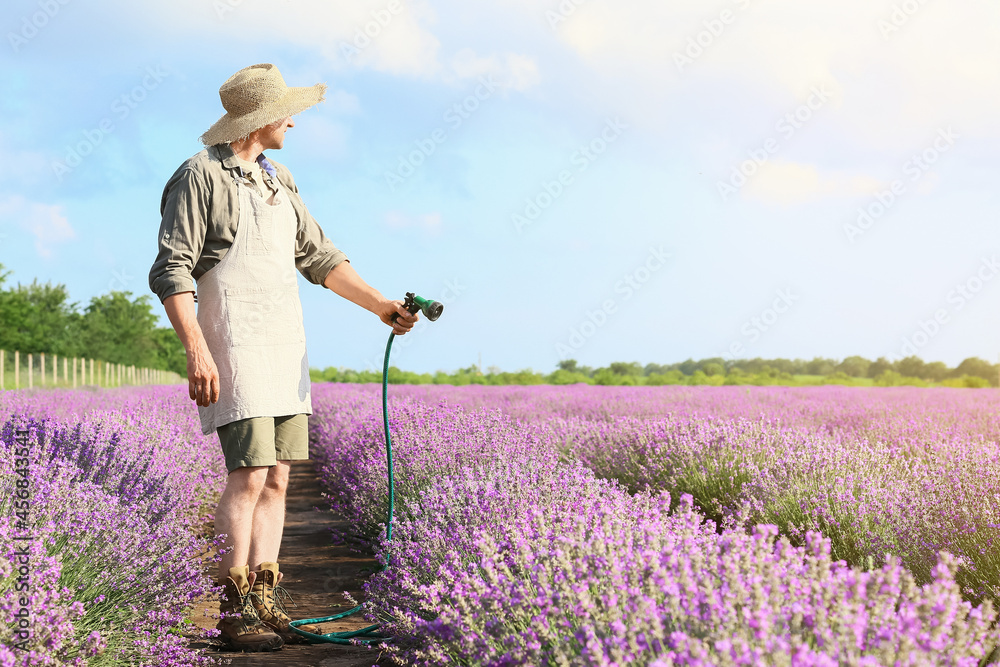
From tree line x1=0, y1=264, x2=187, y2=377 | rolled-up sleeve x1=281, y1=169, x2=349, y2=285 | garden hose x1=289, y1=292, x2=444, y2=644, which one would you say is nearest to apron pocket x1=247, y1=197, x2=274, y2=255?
rolled-up sleeve x1=281, y1=169, x2=349, y2=285

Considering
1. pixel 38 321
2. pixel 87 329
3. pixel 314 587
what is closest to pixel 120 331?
pixel 87 329

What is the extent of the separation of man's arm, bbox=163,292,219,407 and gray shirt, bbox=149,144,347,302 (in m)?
0.04

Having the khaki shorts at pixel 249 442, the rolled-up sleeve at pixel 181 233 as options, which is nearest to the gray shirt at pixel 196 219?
the rolled-up sleeve at pixel 181 233

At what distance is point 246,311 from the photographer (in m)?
Result: 2.72

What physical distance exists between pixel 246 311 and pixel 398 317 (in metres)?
0.61

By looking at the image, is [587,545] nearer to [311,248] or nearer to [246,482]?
[246,482]

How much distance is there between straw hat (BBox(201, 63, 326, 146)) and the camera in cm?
278

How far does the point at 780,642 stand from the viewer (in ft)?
3.84

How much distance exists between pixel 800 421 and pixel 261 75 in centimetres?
505

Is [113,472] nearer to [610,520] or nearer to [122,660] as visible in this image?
[122,660]

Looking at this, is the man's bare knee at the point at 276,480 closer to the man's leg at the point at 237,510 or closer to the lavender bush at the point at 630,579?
the man's leg at the point at 237,510

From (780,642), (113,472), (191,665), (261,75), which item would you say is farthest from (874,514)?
(113,472)

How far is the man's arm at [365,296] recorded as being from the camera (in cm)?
303

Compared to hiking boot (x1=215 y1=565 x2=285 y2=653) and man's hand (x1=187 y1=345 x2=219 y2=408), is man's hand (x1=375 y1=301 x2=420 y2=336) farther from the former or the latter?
hiking boot (x1=215 y1=565 x2=285 y2=653)
